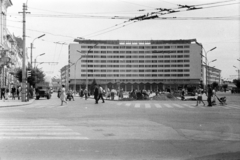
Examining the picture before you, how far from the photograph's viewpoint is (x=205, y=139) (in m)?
10.1

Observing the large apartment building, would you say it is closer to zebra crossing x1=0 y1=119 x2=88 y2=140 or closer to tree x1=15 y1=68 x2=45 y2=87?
tree x1=15 y1=68 x2=45 y2=87

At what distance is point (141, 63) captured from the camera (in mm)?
139750

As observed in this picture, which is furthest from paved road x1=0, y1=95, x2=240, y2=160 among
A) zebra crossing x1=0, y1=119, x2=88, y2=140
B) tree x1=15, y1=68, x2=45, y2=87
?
tree x1=15, y1=68, x2=45, y2=87

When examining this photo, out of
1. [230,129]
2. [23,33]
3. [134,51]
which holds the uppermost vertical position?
[134,51]

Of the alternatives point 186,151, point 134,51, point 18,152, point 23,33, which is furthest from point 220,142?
point 134,51

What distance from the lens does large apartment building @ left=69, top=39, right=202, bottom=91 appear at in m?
138

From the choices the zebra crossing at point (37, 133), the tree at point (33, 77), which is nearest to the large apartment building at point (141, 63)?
the tree at point (33, 77)

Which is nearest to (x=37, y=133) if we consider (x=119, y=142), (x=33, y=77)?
(x=119, y=142)

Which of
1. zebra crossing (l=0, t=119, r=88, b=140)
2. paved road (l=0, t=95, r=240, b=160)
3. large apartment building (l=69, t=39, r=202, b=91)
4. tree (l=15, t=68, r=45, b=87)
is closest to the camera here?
paved road (l=0, t=95, r=240, b=160)

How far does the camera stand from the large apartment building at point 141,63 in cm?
13850

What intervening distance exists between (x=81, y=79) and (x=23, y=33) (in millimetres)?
107083

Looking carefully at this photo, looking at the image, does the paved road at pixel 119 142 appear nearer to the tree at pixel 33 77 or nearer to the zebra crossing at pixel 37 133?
the zebra crossing at pixel 37 133

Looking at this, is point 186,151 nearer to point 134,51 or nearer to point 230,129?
point 230,129

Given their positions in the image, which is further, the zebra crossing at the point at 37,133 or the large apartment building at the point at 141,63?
Result: the large apartment building at the point at 141,63
